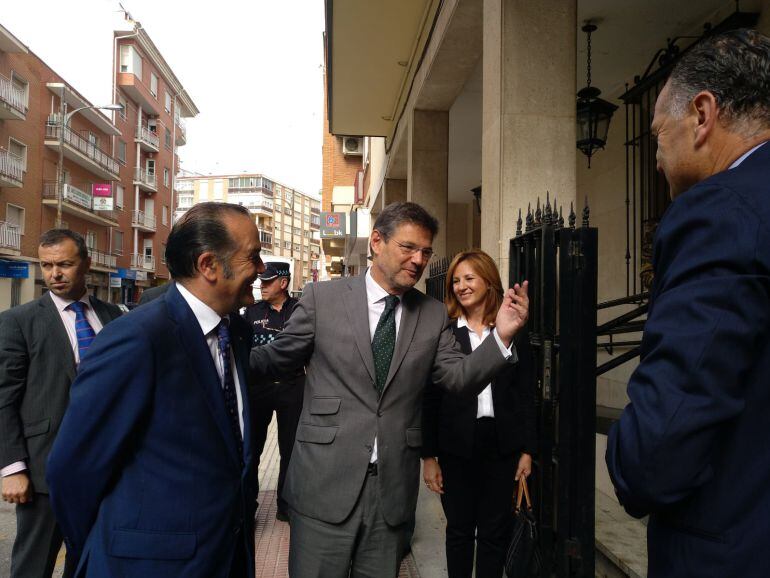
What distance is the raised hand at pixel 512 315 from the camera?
230 centimetres

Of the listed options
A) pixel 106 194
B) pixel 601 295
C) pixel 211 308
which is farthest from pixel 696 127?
pixel 106 194

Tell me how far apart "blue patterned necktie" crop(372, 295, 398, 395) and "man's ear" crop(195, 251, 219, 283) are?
36.3 inches

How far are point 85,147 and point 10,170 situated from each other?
28.0ft

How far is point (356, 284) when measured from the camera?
8.79ft

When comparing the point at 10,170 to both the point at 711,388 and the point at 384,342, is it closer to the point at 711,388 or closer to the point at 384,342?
the point at 384,342

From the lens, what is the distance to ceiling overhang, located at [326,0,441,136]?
7051 millimetres

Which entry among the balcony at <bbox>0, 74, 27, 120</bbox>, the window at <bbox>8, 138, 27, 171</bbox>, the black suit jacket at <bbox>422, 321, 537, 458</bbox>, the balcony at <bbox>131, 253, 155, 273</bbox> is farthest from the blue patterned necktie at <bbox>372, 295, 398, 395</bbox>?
the balcony at <bbox>131, 253, 155, 273</bbox>

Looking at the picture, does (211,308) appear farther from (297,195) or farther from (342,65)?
(297,195)

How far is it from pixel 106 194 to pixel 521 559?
3735cm

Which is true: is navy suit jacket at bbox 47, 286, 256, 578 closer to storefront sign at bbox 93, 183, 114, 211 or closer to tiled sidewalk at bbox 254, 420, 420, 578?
tiled sidewalk at bbox 254, 420, 420, 578

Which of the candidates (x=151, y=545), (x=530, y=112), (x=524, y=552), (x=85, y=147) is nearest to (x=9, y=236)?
(x=85, y=147)

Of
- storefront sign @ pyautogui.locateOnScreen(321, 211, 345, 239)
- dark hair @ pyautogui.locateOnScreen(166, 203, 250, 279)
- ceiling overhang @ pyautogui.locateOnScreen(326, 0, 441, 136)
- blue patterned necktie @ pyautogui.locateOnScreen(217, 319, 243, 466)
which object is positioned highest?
ceiling overhang @ pyautogui.locateOnScreen(326, 0, 441, 136)

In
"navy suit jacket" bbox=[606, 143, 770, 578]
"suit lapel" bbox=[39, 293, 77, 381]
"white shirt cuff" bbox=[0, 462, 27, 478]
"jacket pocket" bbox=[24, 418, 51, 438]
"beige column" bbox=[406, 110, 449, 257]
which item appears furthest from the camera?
"beige column" bbox=[406, 110, 449, 257]

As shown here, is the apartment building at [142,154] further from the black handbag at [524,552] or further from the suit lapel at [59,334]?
the black handbag at [524,552]
